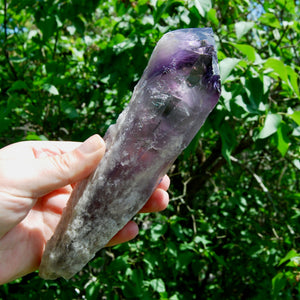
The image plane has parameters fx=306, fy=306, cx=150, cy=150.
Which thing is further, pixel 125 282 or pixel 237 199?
pixel 237 199

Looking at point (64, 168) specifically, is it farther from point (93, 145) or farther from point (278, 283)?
point (278, 283)

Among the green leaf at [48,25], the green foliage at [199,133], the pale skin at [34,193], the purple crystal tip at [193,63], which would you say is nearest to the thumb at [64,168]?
the pale skin at [34,193]

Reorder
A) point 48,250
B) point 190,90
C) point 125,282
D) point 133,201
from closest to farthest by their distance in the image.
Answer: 1. point 190,90
2. point 133,201
3. point 48,250
4. point 125,282

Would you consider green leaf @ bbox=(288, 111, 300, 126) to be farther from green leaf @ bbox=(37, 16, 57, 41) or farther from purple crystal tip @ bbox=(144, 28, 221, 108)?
green leaf @ bbox=(37, 16, 57, 41)

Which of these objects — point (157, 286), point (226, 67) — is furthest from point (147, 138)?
point (157, 286)

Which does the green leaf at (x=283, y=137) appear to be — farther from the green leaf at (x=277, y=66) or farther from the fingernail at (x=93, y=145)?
the fingernail at (x=93, y=145)

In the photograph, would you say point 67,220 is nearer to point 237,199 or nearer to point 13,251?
point 13,251

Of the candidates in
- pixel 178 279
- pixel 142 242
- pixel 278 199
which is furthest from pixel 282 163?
pixel 142 242
